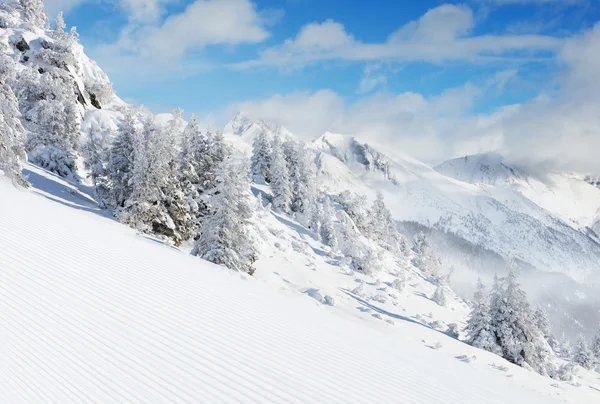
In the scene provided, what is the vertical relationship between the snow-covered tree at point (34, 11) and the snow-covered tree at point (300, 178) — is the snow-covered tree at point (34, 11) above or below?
above

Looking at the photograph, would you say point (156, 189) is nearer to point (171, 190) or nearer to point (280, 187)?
point (171, 190)

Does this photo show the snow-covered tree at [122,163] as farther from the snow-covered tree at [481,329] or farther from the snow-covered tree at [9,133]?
the snow-covered tree at [481,329]

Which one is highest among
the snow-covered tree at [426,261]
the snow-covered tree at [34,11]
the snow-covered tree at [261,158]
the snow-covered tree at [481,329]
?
the snow-covered tree at [34,11]

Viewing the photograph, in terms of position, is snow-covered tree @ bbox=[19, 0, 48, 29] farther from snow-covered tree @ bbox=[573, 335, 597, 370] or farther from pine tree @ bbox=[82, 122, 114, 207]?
snow-covered tree @ bbox=[573, 335, 597, 370]

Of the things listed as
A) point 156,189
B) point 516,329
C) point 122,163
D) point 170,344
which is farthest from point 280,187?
point 170,344

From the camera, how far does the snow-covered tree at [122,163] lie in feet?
102

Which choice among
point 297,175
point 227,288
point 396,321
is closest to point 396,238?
point 297,175

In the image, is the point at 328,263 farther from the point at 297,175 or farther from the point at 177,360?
the point at 177,360

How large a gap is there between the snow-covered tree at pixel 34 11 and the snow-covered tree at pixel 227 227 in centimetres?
5616

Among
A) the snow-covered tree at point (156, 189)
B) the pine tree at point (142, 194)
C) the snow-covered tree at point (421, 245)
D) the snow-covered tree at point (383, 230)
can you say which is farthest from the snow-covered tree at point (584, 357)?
the pine tree at point (142, 194)

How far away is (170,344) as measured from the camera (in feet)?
32.9

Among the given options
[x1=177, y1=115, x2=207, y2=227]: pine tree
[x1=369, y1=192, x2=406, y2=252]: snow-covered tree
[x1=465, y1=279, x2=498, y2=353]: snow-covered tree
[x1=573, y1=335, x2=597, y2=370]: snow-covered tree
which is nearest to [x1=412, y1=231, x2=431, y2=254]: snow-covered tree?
[x1=369, y1=192, x2=406, y2=252]: snow-covered tree

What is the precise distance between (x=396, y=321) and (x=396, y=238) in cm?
5376

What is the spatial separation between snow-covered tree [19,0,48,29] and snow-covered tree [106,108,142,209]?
45187 mm
